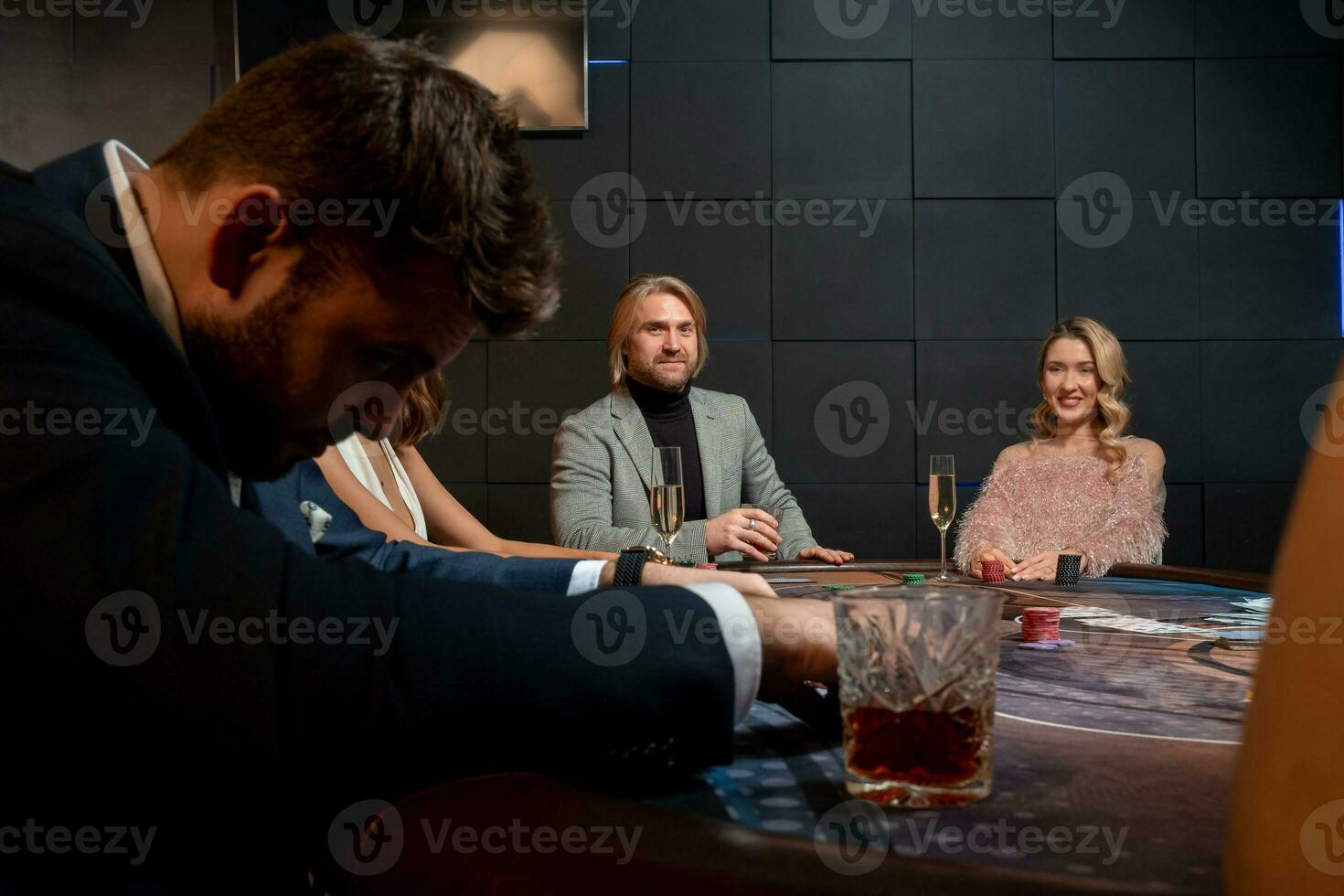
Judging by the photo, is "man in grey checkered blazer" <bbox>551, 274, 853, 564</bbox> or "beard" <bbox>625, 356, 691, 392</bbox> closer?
"man in grey checkered blazer" <bbox>551, 274, 853, 564</bbox>

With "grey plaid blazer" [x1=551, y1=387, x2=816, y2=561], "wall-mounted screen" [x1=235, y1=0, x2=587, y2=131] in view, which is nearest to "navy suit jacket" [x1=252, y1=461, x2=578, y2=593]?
"grey plaid blazer" [x1=551, y1=387, x2=816, y2=561]

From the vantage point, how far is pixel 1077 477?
3.64 meters

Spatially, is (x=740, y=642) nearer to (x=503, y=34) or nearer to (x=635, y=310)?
(x=635, y=310)

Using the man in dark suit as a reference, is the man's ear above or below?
above

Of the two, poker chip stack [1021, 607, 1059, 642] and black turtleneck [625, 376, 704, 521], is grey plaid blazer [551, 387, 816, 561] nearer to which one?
black turtleneck [625, 376, 704, 521]

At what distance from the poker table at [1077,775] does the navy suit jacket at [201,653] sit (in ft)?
0.29

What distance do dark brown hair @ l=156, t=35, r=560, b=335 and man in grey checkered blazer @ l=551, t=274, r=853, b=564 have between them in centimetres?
250

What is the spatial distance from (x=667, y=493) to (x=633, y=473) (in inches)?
58.0

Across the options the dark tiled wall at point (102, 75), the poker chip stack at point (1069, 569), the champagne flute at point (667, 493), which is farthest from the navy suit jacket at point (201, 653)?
the dark tiled wall at point (102, 75)

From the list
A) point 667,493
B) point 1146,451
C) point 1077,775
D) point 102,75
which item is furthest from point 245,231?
point 102,75

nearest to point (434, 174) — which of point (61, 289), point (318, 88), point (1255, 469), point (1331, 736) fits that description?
point (318, 88)

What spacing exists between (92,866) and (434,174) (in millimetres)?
608

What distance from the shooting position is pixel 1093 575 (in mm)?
2855

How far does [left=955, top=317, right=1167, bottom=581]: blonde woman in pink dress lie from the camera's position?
3.42 metres
